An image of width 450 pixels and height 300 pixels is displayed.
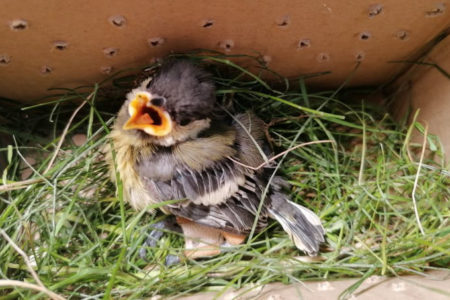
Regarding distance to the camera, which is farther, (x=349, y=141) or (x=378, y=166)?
(x=349, y=141)

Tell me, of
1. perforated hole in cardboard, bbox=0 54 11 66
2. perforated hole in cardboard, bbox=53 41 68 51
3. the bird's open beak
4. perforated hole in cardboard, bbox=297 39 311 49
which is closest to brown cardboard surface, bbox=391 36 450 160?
perforated hole in cardboard, bbox=297 39 311 49

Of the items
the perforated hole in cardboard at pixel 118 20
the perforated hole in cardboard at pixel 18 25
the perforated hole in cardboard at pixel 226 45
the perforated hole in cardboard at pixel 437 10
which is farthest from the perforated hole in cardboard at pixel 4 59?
the perforated hole in cardboard at pixel 437 10

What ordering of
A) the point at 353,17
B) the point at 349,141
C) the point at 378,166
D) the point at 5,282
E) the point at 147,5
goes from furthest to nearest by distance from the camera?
the point at 349,141
the point at 378,166
the point at 353,17
the point at 147,5
the point at 5,282

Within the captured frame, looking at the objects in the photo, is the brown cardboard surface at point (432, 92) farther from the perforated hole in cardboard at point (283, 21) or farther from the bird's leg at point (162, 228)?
the bird's leg at point (162, 228)

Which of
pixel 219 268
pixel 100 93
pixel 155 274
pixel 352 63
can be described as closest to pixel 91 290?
pixel 155 274

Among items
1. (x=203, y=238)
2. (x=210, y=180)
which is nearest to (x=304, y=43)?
(x=210, y=180)

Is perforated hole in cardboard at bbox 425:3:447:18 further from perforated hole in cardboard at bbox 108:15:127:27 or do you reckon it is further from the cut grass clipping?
perforated hole in cardboard at bbox 108:15:127:27

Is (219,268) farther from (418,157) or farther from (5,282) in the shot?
(418,157)
